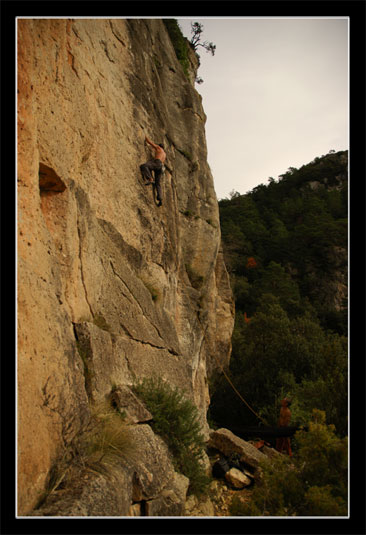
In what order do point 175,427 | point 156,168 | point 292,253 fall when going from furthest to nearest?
1. point 292,253
2. point 156,168
3. point 175,427

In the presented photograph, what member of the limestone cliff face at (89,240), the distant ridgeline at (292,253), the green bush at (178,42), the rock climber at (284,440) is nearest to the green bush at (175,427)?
the limestone cliff face at (89,240)

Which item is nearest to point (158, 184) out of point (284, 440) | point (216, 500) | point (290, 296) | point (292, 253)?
point (216, 500)

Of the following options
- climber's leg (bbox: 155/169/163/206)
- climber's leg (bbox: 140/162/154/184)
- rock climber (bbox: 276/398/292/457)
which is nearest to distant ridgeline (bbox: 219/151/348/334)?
rock climber (bbox: 276/398/292/457)

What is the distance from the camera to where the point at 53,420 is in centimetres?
314

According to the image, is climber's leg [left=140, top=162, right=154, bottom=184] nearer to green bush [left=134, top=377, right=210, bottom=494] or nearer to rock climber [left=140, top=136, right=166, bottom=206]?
rock climber [left=140, top=136, right=166, bottom=206]

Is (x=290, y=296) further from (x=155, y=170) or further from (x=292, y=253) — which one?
(x=155, y=170)

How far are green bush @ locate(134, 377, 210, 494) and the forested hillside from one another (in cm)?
535

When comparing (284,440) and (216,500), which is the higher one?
(216,500)

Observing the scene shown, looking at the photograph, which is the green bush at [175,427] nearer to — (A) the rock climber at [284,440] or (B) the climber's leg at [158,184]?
(B) the climber's leg at [158,184]

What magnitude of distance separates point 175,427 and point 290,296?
28.3 m

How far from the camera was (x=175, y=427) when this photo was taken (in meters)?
5.30

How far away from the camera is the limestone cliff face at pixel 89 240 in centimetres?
316

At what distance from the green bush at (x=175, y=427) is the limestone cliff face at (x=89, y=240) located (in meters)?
0.44

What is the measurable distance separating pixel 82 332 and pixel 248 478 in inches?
197
